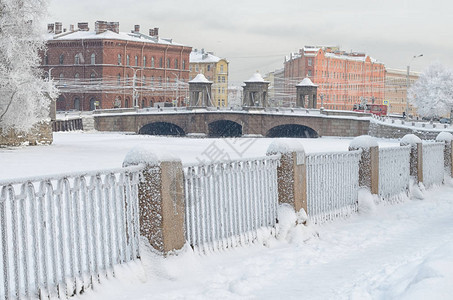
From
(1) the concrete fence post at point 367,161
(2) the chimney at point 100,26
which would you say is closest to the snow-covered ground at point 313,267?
(1) the concrete fence post at point 367,161

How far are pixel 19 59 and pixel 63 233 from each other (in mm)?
28578

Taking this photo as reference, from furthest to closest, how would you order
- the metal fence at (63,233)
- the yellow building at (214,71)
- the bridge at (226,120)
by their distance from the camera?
the yellow building at (214,71), the bridge at (226,120), the metal fence at (63,233)

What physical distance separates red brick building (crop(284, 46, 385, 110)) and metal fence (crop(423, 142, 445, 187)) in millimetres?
93171

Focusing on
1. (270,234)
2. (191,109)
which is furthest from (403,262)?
(191,109)

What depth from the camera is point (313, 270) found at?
7.86 meters

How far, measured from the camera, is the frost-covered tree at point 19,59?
105ft

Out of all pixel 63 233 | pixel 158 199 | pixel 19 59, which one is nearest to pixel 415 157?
pixel 158 199

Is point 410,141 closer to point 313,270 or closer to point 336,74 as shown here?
point 313,270

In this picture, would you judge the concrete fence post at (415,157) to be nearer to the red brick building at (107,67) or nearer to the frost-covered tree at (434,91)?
the red brick building at (107,67)

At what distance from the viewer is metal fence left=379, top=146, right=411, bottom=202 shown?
13.7 meters

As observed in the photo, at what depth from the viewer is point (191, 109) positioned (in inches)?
2867

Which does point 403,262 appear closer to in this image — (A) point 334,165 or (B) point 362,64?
(A) point 334,165

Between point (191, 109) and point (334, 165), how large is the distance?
61.9m

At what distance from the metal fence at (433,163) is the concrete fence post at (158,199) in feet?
36.1
